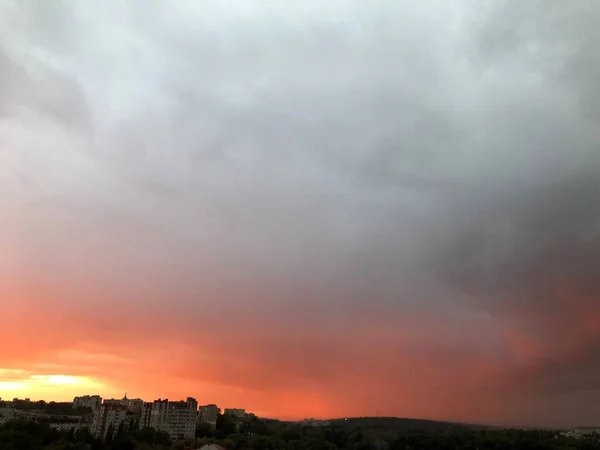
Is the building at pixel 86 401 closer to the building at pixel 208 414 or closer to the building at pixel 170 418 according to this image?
the building at pixel 208 414

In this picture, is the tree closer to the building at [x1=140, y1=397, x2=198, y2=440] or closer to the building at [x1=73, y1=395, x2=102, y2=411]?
the building at [x1=140, y1=397, x2=198, y2=440]

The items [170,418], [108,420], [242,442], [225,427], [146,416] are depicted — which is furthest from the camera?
[225,427]

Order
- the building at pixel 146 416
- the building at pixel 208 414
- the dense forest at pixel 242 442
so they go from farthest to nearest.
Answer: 1. the building at pixel 208 414
2. the building at pixel 146 416
3. the dense forest at pixel 242 442

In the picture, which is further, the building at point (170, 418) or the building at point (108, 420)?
the building at point (170, 418)

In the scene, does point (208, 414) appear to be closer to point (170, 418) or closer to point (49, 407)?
point (170, 418)

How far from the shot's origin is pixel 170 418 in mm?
68688

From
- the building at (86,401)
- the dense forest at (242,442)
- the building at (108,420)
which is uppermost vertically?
the building at (86,401)

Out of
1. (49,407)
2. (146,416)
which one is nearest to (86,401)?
(49,407)

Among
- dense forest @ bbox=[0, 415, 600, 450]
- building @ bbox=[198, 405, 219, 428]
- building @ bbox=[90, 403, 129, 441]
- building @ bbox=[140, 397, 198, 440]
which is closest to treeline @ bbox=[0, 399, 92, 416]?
building @ bbox=[198, 405, 219, 428]

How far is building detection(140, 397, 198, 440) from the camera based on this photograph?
6775 cm

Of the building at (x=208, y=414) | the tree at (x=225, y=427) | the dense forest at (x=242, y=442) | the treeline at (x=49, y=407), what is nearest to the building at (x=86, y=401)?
the treeline at (x=49, y=407)

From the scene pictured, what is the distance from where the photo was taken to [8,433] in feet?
128

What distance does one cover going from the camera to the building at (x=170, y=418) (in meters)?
67.8

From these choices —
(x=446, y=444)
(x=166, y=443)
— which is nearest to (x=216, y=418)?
(x=166, y=443)
